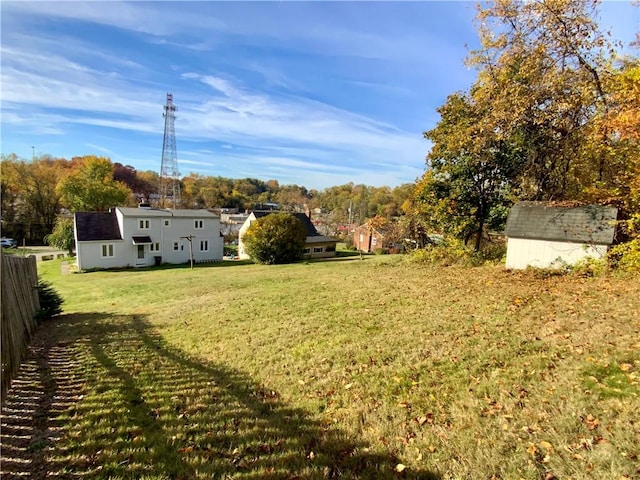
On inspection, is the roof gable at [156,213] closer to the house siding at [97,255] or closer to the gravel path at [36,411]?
the house siding at [97,255]

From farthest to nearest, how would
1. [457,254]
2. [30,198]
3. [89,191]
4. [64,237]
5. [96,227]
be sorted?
[30,198]
[89,191]
[64,237]
[96,227]
[457,254]

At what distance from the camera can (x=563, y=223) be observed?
1116 centimetres

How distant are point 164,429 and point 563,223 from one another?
12631 mm

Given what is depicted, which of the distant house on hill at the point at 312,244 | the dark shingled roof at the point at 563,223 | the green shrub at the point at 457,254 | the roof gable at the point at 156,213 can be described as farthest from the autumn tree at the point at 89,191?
the dark shingled roof at the point at 563,223

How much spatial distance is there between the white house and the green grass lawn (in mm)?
22535

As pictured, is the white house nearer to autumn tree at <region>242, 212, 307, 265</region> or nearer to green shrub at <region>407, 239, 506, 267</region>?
autumn tree at <region>242, 212, 307, 265</region>

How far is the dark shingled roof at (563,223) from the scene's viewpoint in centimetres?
1038

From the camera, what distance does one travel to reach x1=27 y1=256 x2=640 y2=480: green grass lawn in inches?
116

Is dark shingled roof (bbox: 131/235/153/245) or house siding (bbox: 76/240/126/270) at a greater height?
dark shingled roof (bbox: 131/235/153/245)

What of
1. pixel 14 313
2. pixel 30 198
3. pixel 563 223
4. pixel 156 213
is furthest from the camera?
pixel 30 198

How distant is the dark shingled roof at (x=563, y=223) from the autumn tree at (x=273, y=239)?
59.1 feet

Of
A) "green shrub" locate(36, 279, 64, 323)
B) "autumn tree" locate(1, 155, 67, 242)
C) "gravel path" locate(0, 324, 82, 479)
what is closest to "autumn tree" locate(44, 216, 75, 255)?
"autumn tree" locate(1, 155, 67, 242)

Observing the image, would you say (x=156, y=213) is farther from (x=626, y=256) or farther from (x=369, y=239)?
(x=626, y=256)

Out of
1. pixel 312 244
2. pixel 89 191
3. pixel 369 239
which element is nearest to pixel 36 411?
pixel 312 244
